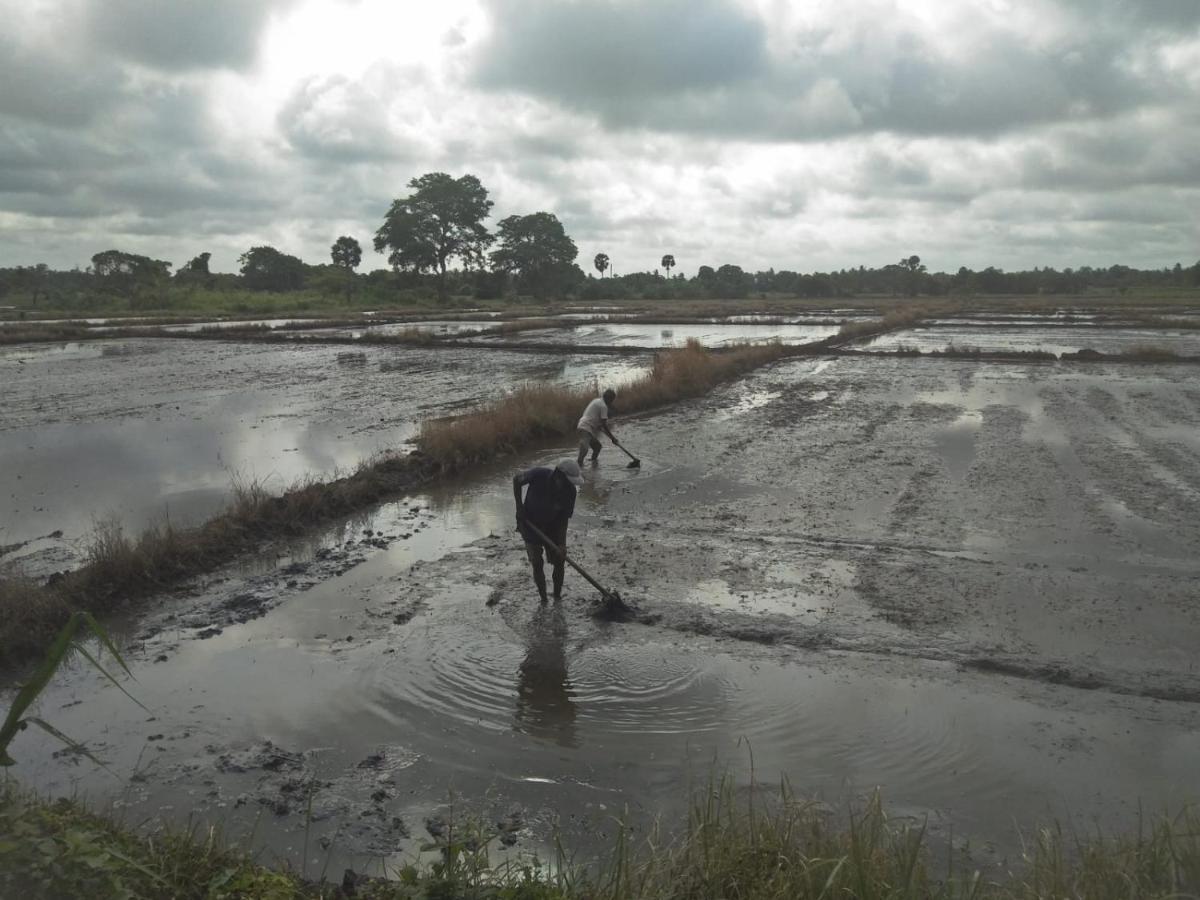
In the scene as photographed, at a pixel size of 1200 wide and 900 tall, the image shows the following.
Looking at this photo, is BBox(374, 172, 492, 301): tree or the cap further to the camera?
BBox(374, 172, 492, 301): tree

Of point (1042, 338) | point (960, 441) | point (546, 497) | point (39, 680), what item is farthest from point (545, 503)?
point (1042, 338)

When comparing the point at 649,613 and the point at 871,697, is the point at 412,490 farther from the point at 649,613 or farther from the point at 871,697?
the point at 871,697

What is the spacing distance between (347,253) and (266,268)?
414 inches

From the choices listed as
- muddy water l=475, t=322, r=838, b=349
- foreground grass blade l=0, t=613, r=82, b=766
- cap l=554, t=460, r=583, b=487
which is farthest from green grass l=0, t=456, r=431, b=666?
muddy water l=475, t=322, r=838, b=349

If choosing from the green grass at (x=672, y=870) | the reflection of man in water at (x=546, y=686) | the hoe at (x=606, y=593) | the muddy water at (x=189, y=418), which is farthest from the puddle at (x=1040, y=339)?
the green grass at (x=672, y=870)

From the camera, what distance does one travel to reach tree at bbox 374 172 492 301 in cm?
6775

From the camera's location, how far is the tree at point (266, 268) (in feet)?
240

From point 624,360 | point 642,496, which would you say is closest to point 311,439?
point 642,496

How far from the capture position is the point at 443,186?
70.5m

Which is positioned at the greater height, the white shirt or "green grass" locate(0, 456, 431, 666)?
the white shirt

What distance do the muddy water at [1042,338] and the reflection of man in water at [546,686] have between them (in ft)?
85.8

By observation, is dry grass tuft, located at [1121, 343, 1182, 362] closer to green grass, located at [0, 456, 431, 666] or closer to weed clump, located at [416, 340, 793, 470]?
weed clump, located at [416, 340, 793, 470]

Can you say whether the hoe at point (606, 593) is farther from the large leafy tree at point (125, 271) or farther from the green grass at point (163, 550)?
the large leafy tree at point (125, 271)

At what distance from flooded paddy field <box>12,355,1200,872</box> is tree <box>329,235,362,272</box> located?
77.5 metres
